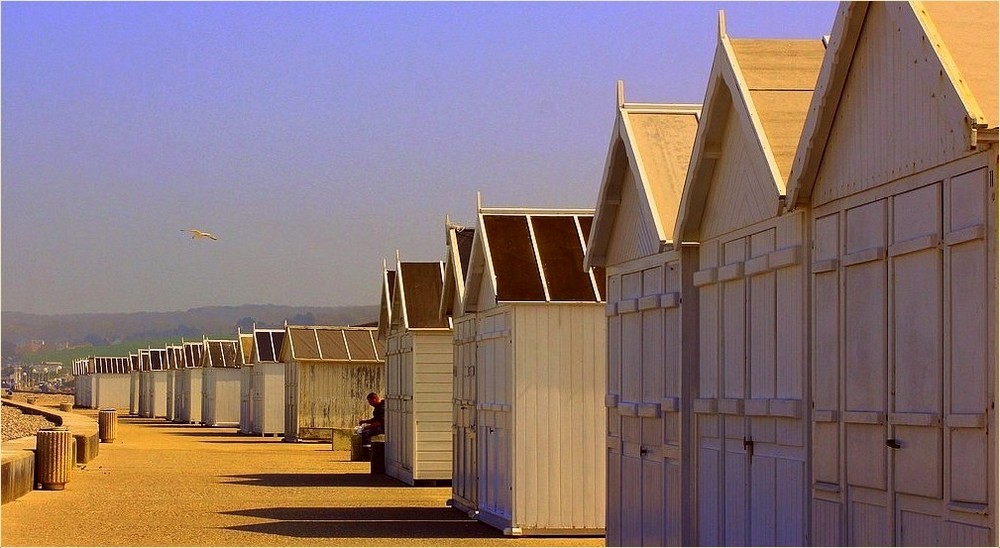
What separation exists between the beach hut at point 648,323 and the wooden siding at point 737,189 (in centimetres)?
72

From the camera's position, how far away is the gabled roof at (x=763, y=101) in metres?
11.6

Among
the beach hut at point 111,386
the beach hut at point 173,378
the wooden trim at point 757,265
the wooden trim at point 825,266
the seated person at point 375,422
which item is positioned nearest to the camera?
the wooden trim at point 825,266

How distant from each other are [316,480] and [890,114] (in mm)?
22906

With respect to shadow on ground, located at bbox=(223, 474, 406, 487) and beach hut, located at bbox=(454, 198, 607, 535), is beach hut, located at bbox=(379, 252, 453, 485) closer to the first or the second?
shadow on ground, located at bbox=(223, 474, 406, 487)

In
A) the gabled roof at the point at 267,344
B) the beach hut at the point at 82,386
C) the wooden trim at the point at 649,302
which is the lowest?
the beach hut at the point at 82,386

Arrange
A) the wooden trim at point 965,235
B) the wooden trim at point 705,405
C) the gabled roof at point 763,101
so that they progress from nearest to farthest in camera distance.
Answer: the wooden trim at point 965,235, the gabled roof at point 763,101, the wooden trim at point 705,405

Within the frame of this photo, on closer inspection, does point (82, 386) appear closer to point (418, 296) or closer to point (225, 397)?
point (225, 397)

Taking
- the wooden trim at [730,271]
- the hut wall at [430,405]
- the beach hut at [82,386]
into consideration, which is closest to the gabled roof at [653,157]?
the wooden trim at [730,271]

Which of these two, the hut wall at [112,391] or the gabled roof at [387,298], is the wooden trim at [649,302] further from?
the hut wall at [112,391]

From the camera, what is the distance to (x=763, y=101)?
38.9ft

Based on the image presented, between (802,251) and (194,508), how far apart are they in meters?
14.9

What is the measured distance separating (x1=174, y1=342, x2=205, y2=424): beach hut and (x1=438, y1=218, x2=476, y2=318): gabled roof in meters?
53.1

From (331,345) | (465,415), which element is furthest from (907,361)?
(331,345)

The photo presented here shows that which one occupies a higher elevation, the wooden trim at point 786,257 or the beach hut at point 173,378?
the wooden trim at point 786,257
